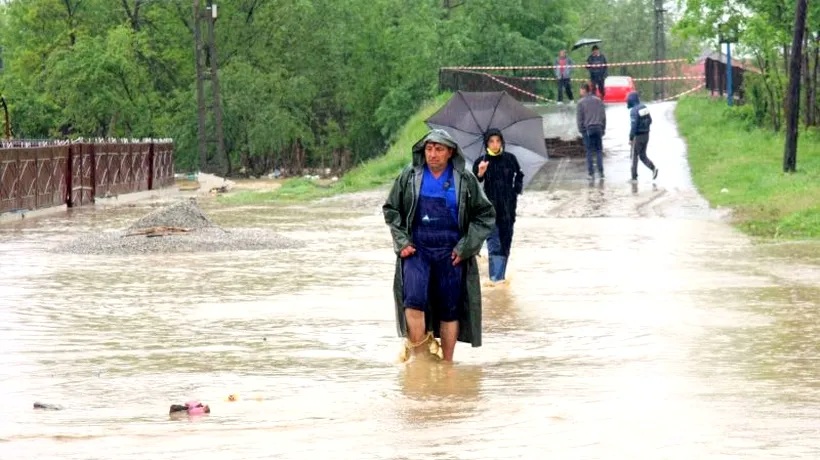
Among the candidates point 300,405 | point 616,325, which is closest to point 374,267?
point 616,325

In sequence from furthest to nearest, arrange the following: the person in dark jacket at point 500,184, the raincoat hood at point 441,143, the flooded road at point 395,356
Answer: the person in dark jacket at point 500,184
the raincoat hood at point 441,143
the flooded road at point 395,356

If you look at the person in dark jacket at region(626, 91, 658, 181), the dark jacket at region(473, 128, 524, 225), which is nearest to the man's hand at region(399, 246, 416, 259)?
the dark jacket at region(473, 128, 524, 225)

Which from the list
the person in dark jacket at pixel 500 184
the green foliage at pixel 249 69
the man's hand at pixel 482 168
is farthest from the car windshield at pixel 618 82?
the man's hand at pixel 482 168

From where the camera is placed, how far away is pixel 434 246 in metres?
11.0

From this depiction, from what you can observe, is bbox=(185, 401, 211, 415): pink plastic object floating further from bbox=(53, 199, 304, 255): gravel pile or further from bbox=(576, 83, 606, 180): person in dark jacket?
bbox=(576, 83, 606, 180): person in dark jacket

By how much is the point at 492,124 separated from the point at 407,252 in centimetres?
860

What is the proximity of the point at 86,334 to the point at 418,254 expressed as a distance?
11.9ft

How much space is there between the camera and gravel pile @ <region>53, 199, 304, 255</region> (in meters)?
21.5

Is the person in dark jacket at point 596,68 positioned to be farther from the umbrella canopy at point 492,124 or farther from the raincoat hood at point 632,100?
the umbrella canopy at point 492,124

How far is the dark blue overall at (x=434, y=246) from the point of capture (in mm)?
10922

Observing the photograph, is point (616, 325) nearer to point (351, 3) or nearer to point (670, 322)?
point (670, 322)

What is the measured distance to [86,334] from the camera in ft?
43.8

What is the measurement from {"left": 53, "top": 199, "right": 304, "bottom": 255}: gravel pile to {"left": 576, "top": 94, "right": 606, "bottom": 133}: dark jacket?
10.7m

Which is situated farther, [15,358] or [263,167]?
[263,167]
